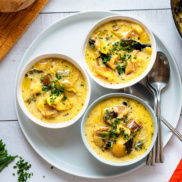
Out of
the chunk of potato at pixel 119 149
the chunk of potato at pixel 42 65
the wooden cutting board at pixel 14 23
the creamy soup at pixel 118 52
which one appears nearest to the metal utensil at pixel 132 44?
the creamy soup at pixel 118 52

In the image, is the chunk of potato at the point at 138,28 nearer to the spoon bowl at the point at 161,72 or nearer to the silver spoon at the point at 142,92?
the spoon bowl at the point at 161,72

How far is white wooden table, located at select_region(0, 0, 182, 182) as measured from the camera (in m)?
3.15

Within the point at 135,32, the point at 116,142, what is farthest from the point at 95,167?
the point at 135,32

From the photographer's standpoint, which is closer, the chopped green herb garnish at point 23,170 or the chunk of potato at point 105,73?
the chunk of potato at point 105,73

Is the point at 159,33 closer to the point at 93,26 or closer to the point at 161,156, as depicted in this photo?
the point at 93,26

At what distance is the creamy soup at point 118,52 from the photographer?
2.82 m

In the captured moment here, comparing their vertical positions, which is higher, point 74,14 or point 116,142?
point 74,14

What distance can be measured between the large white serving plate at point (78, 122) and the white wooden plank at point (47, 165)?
0.49ft

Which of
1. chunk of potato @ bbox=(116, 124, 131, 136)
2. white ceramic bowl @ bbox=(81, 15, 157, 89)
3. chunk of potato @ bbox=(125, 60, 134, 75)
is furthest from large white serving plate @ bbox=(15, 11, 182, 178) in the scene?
chunk of potato @ bbox=(116, 124, 131, 136)

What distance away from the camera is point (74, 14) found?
121 inches

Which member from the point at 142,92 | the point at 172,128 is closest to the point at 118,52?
the point at 142,92

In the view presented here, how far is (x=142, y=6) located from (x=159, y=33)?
337 mm

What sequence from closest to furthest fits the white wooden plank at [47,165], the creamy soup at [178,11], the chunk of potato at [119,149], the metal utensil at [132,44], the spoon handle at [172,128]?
1. the chunk of potato at [119,149]
2. the metal utensil at [132,44]
3. the spoon handle at [172,128]
4. the creamy soup at [178,11]
5. the white wooden plank at [47,165]

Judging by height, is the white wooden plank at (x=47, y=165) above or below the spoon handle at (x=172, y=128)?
below
